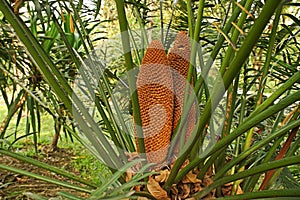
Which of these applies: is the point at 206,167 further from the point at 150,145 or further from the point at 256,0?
the point at 256,0

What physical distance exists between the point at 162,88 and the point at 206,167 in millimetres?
100

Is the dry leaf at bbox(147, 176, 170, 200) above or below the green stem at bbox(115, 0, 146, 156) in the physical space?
below

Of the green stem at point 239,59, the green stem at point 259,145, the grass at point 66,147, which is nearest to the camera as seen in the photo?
the green stem at point 239,59

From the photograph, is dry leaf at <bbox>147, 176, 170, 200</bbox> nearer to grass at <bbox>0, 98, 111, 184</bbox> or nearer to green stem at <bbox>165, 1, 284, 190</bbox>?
green stem at <bbox>165, 1, 284, 190</bbox>

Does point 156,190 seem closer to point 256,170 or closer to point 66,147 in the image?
point 256,170

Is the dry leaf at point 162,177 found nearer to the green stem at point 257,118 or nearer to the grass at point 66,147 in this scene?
the green stem at point 257,118

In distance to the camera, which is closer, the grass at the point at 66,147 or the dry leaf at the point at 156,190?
the dry leaf at the point at 156,190

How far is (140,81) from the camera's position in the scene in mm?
447

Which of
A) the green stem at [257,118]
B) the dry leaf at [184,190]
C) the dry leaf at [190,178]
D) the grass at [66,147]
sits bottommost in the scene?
the grass at [66,147]

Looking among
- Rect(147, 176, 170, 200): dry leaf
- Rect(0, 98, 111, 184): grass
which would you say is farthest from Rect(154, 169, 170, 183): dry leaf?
Rect(0, 98, 111, 184): grass

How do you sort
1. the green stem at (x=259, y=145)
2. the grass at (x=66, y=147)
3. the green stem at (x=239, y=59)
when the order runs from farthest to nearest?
1. the grass at (x=66, y=147)
2. the green stem at (x=259, y=145)
3. the green stem at (x=239, y=59)

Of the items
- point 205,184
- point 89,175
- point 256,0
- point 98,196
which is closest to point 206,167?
point 205,184

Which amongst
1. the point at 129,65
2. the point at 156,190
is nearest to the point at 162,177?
the point at 156,190

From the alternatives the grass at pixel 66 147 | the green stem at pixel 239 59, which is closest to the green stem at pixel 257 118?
the green stem at pixel 239 59
